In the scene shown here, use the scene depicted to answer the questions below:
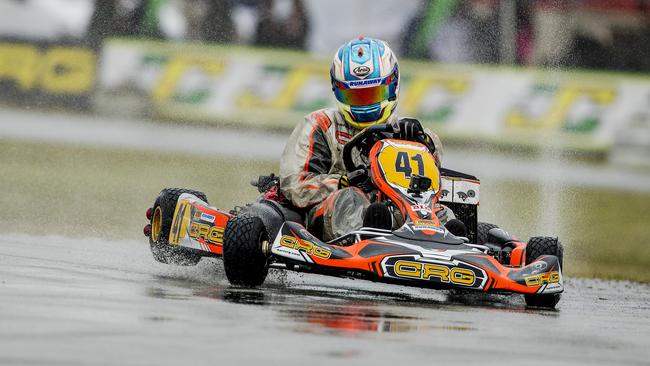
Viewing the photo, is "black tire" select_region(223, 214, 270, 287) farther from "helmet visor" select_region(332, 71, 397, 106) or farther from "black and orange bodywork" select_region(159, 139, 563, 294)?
"helmet visor" select_region(332, 71, 397, 106)

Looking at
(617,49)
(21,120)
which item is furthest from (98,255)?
(617,49)

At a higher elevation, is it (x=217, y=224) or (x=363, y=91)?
(x=363, y=91)

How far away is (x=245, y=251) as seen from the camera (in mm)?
7633

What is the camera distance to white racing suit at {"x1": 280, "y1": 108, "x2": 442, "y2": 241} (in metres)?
8.08

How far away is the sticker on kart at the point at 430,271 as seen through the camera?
7309 millimetres

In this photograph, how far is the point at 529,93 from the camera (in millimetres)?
19594

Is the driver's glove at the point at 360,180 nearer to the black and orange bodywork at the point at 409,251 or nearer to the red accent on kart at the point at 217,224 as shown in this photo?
the black and orange bodywork at the point at 409,251

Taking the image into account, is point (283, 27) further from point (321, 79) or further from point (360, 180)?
point (360, 180)

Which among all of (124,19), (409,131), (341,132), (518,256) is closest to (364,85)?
(341,132)

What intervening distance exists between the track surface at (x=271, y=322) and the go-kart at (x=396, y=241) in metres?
0.16

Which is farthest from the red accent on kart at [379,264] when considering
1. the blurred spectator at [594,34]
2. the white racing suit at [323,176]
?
the blurred spectator at [594,34]

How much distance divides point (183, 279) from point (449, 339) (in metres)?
2.89

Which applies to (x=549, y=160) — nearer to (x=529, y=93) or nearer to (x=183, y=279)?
(x=529, y=93)

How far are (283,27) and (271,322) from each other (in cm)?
1438
